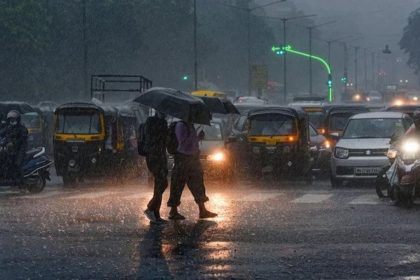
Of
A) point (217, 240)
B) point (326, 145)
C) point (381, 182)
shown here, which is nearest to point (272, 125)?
point (326, 145)

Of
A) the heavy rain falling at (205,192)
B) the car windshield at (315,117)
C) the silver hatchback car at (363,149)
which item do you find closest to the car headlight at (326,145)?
the heavy rain falling at (205,192)

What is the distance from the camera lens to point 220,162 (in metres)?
29.5

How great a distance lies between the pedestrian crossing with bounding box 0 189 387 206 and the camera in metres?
21.5

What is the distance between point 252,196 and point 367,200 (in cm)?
247

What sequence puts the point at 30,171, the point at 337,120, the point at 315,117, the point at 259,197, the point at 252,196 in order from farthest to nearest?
the point at 315,117 < the point at 337,120 < the point at 30,171 < the point at 252,196 < the point at 259,197

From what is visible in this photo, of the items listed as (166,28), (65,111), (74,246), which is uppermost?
(166,28)

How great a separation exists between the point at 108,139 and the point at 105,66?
62.4 m

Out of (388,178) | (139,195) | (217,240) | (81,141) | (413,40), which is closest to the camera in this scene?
(217,240)

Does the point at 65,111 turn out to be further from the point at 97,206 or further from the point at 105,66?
the point at 105,66

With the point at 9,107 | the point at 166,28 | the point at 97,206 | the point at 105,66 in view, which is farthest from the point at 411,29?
the point at 97,206

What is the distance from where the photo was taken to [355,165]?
87.0 feet

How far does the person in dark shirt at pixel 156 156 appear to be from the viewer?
17.1 meters

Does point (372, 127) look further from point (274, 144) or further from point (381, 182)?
point (381, 182)

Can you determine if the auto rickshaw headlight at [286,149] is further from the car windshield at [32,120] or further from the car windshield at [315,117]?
the car windshield at [32,120]
